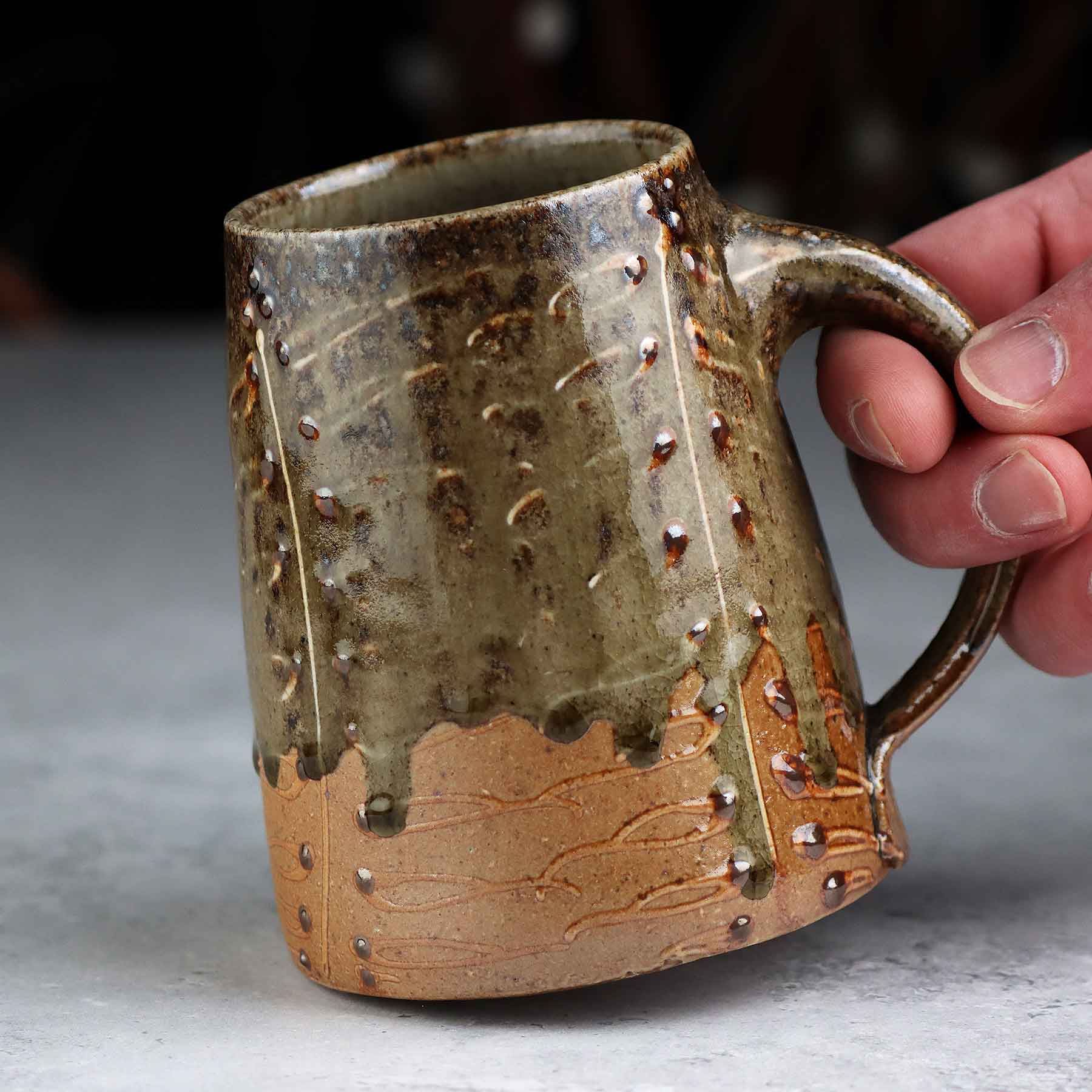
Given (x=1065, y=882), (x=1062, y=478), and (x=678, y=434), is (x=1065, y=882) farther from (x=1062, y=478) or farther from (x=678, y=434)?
(x=678, y=434)

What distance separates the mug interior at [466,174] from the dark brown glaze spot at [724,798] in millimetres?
311

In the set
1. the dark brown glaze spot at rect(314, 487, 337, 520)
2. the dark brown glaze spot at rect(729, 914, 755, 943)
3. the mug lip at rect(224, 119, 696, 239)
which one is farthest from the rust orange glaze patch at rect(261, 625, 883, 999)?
the mug lip at rect(224, 119, 696, 239)

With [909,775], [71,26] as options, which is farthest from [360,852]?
[71,26]

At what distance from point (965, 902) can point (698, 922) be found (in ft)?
0.71

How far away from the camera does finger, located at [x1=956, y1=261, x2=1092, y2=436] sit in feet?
2.59

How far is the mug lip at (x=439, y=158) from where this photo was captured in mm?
750

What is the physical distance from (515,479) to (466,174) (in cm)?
23

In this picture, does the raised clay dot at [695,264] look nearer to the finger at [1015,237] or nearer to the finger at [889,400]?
the finger at [889,400]

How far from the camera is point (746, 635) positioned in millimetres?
747

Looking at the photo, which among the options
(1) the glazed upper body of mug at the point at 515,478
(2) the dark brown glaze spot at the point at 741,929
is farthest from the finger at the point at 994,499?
(2) the dark brown glaze spot at the point at 741,929

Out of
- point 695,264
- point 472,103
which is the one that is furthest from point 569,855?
point 472,103

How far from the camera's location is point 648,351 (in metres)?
0.73

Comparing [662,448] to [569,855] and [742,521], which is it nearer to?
[742,521]

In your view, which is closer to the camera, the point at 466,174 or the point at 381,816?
the point at 381,816
